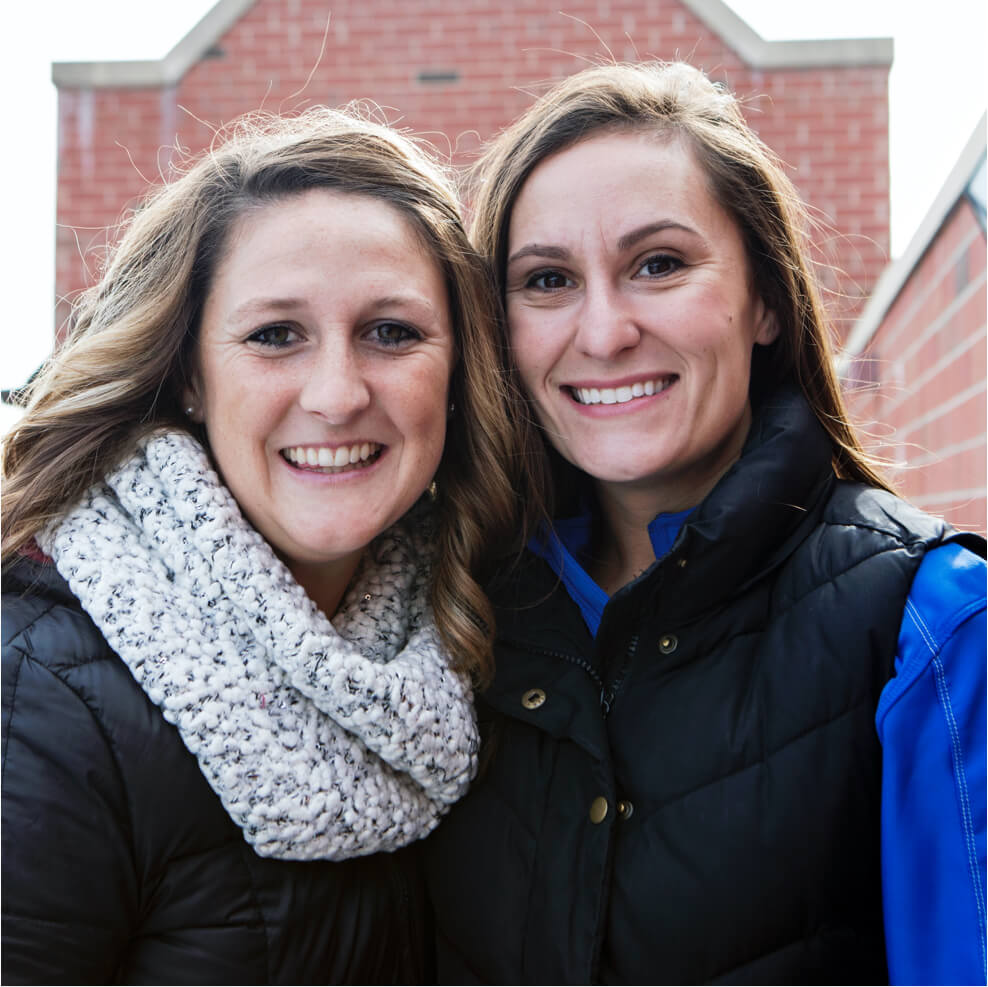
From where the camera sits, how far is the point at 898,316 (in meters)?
5.28

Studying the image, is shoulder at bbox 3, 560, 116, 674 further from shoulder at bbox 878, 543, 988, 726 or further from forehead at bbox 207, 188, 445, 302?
shoulder at bbox 878, 543, 988, 726

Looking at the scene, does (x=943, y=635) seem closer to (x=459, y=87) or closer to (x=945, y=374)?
(x=945, y=374)

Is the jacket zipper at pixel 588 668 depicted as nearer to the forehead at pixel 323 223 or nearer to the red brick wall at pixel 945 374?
the forehead at pixel 323 223

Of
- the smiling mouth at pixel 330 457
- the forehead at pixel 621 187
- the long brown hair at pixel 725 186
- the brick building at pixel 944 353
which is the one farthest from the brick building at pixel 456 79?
the smiling mouth at pixel 330 457

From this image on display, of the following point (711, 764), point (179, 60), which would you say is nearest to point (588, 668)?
point (711, 764)

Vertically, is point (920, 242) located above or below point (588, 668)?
above

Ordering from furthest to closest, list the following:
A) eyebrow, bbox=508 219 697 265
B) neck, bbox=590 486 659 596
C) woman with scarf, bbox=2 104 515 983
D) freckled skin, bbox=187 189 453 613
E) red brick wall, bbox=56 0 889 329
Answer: red brick wall, bbox=56 0 889 329 < neck, bbox=590 486 659 596 < eyebrow, bbox=508 219 697 265 < freckled skin, bbox=187 189 453 613 < woman with scarf, bbox=2 104 515 983

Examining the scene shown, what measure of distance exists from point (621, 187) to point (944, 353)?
2623mm

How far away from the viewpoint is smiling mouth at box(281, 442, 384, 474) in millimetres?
1825

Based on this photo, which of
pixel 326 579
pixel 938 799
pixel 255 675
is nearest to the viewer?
pixel 938 799

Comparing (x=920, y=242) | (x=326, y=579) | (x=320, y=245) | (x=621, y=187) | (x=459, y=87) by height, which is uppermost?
(x=459, y=87)

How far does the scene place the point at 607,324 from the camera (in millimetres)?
1908

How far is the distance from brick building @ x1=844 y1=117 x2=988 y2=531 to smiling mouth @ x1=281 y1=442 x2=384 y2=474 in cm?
132

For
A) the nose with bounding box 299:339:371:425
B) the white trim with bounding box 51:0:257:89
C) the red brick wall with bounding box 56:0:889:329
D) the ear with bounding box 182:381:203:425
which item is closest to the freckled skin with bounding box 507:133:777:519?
the nose with bounding box 299:339:371:425
